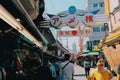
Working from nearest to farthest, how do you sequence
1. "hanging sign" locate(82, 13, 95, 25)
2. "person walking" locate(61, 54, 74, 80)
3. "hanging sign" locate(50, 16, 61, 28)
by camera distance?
"person walking" locate(61, 54, 74, 80)
"hanging sign" locate(50, 16, 61, 28)
"hanging sign" locate(82, 13, 95, 25)

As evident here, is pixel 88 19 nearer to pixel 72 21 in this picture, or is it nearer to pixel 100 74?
pixel 72 21

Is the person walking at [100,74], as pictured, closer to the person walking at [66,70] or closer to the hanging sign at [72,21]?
the person walking at [66,70]

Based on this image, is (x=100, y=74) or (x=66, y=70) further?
(x=66, y=70)

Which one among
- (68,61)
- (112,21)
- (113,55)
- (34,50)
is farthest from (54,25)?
(68,61)

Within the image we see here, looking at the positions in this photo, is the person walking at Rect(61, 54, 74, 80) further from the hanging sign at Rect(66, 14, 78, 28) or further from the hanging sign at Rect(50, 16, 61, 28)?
the hanging sign at Rect(66, 14, 78, 28)

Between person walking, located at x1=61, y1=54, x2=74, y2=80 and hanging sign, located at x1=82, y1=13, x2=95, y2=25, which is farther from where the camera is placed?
hanging sign, located at x1=82, y1=13, x2=95, y2=25

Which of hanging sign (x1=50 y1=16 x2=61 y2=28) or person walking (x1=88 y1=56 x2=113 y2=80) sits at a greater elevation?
hanging sign (x1=50 y1=16 x2=61 y2=28)

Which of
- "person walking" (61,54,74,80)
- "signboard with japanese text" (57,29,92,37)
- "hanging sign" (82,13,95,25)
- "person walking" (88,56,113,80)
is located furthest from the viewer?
"signboard with japanese text" (57,29,92,37)

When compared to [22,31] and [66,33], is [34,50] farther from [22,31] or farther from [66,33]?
[66,33]

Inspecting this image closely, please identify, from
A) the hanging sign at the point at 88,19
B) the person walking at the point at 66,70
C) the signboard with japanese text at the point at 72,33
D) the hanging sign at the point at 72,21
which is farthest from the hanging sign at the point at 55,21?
the person walking at the point at 66,70

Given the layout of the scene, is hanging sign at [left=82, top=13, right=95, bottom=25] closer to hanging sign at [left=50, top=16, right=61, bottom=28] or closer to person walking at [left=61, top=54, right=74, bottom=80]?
hanging sign at [left=50, top=16, right=61, bottom=28]

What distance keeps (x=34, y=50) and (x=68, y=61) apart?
4024mm

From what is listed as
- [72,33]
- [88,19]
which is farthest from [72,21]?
[72,33]

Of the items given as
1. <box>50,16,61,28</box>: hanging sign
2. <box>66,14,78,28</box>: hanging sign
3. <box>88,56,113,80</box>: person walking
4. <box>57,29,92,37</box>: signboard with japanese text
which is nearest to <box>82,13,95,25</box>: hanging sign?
<box>66,14,78,28</box>: hanging sign
